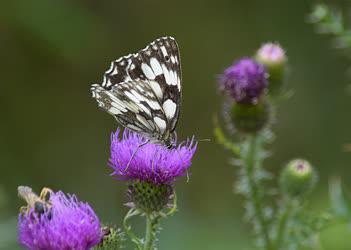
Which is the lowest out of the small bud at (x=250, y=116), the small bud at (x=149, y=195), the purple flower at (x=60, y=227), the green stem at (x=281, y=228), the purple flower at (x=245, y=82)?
the purple flower at (x=60, y=227)

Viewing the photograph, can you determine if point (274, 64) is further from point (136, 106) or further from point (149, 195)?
point (149, 195)

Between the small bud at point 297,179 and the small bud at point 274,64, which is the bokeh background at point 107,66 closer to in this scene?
the small bud at point 274,64

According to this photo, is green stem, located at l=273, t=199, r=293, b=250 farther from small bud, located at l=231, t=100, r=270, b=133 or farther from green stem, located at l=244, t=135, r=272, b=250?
small bud, located at l=231, t=100, r=270, b=133

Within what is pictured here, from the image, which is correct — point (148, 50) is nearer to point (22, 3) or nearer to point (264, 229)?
point (264, 229)

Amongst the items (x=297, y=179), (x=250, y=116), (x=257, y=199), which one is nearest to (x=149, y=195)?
(x=257, y=199)

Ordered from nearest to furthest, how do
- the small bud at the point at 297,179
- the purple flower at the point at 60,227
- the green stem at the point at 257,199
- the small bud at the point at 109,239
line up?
the purple flower at the point at 60,227 → the small bud at the point at 109,239 → the green stem at the point at 257,199 → the small bud at the point at 297,179

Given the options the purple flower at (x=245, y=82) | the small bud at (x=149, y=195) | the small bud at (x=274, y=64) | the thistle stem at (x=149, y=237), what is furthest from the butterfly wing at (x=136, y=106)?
the small bud at (x=274, y=64)

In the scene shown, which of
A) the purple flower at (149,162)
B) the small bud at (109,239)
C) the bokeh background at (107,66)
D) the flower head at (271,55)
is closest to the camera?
the small bud at (109,239)
